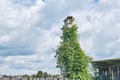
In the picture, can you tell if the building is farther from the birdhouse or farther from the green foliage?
the birdhouse

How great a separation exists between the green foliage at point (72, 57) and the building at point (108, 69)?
210 inches

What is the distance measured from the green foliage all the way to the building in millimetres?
5335

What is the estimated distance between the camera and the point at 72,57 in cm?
3447

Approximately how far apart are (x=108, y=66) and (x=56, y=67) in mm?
7560

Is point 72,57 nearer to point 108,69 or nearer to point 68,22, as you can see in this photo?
point 68,22

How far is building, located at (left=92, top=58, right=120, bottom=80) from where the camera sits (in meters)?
27.2

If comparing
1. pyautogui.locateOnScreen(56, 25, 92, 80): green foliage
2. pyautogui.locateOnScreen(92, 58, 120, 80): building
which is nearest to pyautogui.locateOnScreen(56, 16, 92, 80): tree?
pyautogui.locateOnScreen(56, 25, 92, 80): green foliage

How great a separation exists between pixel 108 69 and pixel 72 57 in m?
6.90

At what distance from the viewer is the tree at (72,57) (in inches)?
1347

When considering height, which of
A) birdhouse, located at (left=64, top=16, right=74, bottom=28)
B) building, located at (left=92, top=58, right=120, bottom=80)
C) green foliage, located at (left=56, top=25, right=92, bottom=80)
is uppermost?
birdhouse, located at (left=64, top=16, right=74, bottom=28)

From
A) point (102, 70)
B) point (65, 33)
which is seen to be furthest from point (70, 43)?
point (102, 70)

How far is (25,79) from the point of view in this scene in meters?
25.6

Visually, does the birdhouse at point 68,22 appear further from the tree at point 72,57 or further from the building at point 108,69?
the building at point 108,69

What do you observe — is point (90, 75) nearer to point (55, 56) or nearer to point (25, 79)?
point (55, 56)
